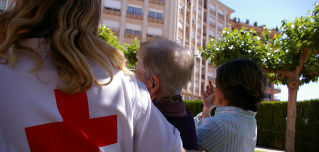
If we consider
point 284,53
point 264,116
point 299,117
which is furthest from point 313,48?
point 264,116

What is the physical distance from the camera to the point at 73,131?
1.01m

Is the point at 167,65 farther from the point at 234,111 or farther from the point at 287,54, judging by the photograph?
the point at 287,54

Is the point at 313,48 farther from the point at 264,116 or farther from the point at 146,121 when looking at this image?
the point at 146,121

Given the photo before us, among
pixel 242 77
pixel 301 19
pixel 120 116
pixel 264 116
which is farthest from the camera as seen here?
pixel 264 116

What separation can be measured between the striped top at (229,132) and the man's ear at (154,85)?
1.77ft

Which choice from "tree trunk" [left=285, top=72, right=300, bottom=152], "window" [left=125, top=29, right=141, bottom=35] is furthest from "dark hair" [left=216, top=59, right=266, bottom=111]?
"window" [left=125, top=29, right=141, bottom=35]

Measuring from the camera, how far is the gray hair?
1696 mm

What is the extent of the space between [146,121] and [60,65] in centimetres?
44

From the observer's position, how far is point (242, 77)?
2.11 meters

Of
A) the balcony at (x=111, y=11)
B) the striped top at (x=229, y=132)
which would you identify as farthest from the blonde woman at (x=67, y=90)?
the balcony at (x=111, y=11)

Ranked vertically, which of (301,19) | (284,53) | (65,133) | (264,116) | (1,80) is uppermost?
(301,19)

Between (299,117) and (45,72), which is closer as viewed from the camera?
(45,72)

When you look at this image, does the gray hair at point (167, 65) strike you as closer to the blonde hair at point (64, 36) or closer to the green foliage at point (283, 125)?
the blonde hair at point (64, 36)

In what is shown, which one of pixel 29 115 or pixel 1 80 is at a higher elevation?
pixel 1 80
